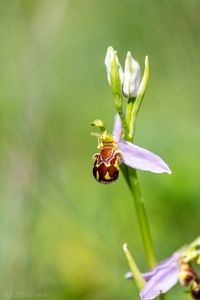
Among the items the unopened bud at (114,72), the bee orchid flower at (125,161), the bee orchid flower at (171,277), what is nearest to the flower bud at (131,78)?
the unopened bud at (114,72)

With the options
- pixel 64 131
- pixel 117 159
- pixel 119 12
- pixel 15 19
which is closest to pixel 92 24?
pixel 119 12

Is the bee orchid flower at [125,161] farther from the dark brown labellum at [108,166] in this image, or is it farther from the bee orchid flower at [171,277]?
the bee orchid flower at [171,277]

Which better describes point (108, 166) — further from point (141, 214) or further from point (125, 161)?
point (141, 214)

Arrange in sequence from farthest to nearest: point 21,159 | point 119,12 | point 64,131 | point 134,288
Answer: point 119,12 < point 64,131 < point 21,159 < point 134,288

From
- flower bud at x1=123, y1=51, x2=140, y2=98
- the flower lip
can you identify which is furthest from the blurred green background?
flower bud at x1=123, y1=51, x2=140, y2=98

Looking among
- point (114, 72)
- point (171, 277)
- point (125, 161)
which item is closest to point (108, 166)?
point (125, 161)

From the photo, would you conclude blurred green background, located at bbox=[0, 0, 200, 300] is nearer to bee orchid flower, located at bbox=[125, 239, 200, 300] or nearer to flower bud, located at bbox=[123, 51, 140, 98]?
bee orchid flower, located at bbox=[125, 239, 200, 300]

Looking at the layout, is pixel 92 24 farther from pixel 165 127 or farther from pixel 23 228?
pixel 23 228

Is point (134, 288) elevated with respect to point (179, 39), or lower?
lower
